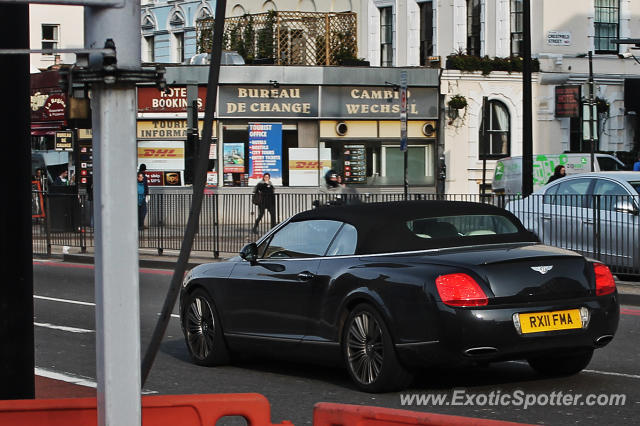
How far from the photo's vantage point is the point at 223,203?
79.2 ft

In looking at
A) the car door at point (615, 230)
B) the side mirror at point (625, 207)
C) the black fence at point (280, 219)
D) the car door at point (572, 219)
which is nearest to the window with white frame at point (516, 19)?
the black fence at point (280, 219)

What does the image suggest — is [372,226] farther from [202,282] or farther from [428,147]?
[428,147]

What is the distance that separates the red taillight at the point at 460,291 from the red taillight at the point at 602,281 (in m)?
1.09

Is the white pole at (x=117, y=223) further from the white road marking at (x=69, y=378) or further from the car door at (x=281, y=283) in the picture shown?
the car door at (x=281, y=283)

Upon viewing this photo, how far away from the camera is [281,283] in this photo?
973 cm

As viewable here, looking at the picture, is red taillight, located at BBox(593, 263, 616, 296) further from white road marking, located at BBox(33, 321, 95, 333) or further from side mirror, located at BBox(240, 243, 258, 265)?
white road marking, located at BBox(33, 321, 95, 333)

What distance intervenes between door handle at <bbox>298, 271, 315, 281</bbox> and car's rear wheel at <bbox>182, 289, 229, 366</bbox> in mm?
1162

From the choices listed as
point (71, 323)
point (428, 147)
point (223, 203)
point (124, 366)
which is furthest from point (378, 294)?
point (428, 147)

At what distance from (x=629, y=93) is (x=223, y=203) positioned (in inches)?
799

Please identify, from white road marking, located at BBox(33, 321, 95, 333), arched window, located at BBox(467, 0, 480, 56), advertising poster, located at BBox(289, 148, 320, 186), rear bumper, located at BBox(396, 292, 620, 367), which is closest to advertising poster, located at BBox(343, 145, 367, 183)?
advertising poster, located at BBox(289, 148, 320, 186)

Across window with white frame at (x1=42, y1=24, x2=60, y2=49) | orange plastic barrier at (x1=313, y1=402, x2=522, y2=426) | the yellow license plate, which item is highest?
window with white frame at (x1=42, y1=24, x2=60, y2=49)

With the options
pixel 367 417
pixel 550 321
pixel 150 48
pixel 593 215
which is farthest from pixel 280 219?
pixel 150 48

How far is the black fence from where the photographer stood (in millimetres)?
17531

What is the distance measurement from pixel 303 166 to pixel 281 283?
91.6ft
